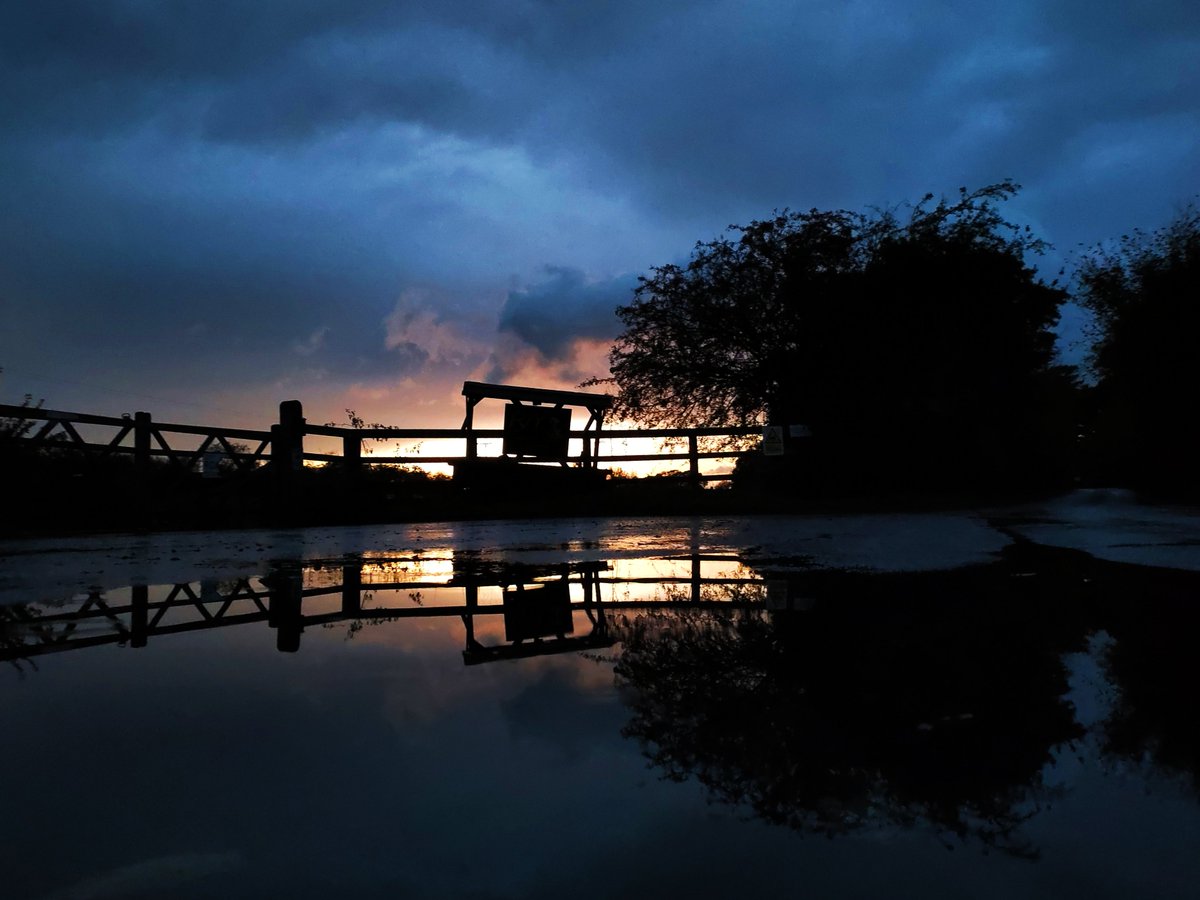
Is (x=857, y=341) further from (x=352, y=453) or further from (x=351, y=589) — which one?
(x=351, y=589)

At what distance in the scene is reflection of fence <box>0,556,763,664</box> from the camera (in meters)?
4.38

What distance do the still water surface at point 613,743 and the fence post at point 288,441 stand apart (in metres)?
9.45

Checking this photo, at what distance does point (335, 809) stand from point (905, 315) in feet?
63.3

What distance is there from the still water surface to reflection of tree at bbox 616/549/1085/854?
0.5 inches

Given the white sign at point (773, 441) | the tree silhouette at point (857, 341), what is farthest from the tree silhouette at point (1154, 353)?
the white sign at point (773, 441)

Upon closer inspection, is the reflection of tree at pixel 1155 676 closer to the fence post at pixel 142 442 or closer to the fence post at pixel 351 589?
the fence post at pixel 351 589

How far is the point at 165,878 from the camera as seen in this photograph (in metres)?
1.91

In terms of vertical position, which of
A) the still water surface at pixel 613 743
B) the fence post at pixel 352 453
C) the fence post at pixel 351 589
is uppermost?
the fence post at pixel 352 453

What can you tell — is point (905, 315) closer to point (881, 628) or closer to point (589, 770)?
point (881, 628)

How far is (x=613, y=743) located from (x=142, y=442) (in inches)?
526

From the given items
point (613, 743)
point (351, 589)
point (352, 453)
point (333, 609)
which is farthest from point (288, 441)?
point (613, 743)

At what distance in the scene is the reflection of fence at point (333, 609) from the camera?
4383mm

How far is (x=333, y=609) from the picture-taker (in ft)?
17.8

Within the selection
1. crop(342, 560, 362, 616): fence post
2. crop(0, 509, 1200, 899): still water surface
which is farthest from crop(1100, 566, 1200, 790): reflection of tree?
crop(342, 560, 362, 616): fence post
